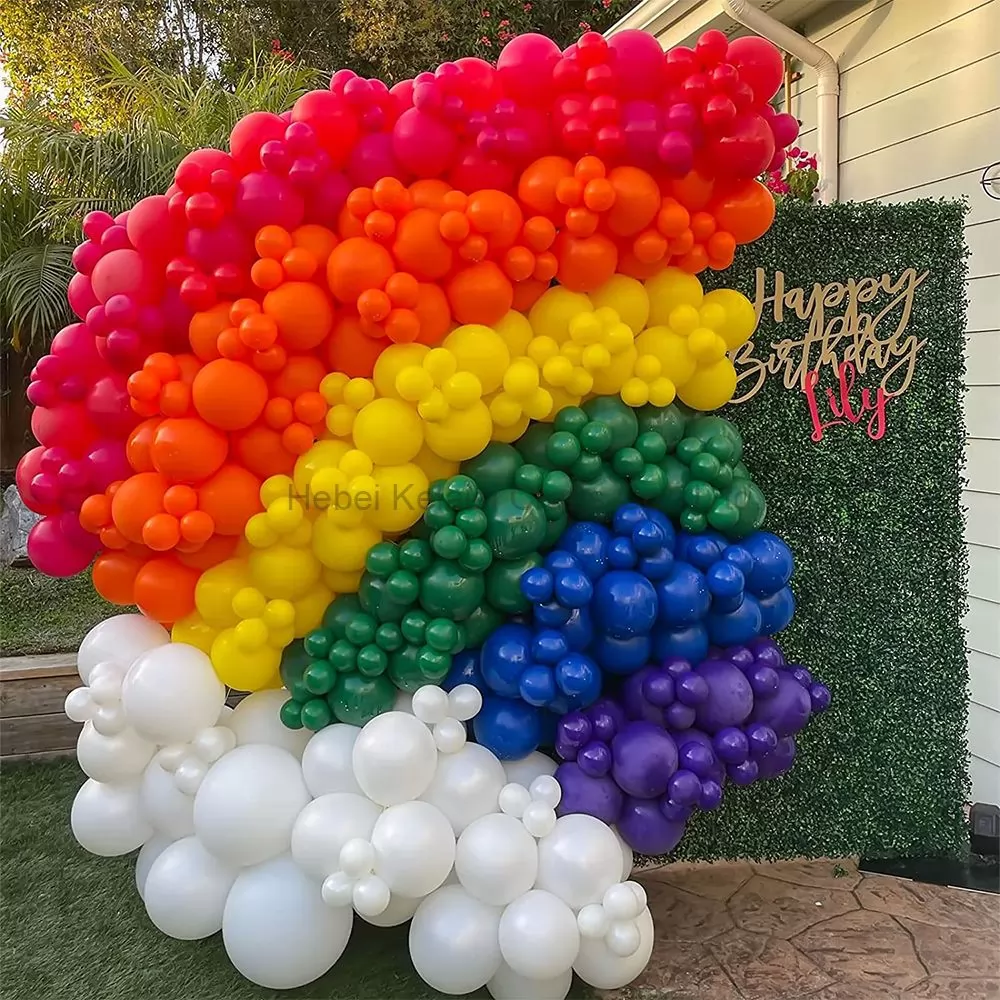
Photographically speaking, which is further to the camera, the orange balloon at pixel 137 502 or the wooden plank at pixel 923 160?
the wooden plank at pixel 923 160

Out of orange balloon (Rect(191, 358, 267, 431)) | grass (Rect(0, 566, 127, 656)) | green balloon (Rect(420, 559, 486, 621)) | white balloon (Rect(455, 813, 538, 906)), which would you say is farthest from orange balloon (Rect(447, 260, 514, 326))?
grass (Rect(0, 566, 127, 656))

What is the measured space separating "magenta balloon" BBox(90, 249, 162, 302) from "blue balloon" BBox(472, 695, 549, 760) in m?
1.44

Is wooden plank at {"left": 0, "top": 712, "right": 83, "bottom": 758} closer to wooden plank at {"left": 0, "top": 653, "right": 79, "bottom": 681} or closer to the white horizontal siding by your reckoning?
wooden plank at {"left": 0, "top": 653, "right": 79, "bottom": 681}

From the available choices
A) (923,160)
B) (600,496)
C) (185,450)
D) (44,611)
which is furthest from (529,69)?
(44,611)

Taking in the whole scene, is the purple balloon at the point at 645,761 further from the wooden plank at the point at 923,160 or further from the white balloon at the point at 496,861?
the wooden plank at the point at 923,160

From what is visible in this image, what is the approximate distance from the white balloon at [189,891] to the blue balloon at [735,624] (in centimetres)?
147

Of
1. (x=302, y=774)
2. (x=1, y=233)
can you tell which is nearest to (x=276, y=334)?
(x=302, y=774)

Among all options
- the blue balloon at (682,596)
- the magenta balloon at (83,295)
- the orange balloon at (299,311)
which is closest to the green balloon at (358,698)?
the blue balloon at (682,596)

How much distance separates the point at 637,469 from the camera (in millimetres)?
2297

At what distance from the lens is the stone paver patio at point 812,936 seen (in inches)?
96.8

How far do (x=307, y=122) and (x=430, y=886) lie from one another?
198 centimetres

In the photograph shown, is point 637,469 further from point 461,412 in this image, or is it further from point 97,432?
point 97,432

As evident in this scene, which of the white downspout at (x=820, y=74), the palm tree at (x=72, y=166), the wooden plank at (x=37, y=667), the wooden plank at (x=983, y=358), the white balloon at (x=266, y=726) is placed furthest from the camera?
the palm tree at (x=72, y=166)

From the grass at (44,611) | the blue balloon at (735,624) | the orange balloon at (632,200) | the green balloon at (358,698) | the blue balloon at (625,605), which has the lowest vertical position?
the grass at (44,611)
